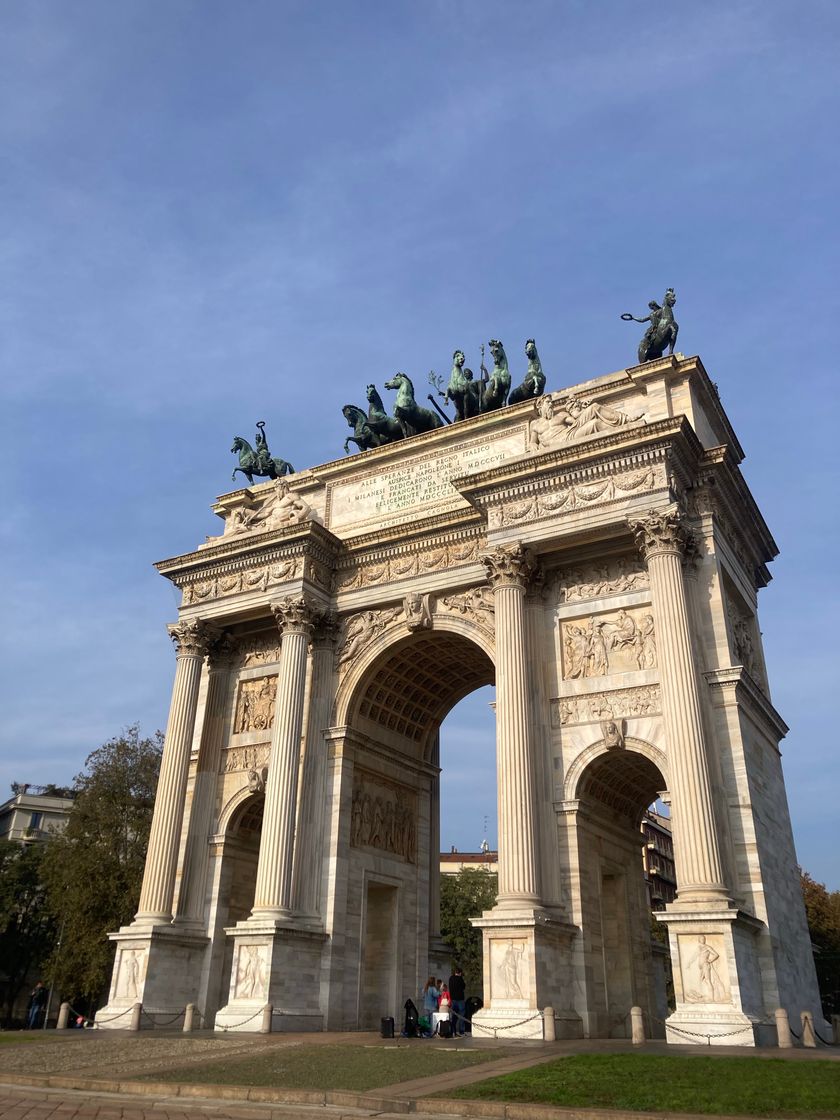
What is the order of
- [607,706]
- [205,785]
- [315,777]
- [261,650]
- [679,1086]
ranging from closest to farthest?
[679,1086]
[607,706]
[315,777]
[205,785]
[261,650]

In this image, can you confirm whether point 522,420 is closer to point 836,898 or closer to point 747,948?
point 747,948

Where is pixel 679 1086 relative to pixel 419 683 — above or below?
below

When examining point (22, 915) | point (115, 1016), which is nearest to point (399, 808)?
point (115, 1016)

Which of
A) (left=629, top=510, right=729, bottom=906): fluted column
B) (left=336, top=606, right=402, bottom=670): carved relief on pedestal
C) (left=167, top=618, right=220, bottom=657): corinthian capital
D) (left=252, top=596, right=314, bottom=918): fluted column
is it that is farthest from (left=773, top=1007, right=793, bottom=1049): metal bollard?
(left=167, top=618, right=220, bottom=657): corinthian capital

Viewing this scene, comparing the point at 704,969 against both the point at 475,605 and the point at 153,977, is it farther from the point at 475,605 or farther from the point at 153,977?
the point at 153,977

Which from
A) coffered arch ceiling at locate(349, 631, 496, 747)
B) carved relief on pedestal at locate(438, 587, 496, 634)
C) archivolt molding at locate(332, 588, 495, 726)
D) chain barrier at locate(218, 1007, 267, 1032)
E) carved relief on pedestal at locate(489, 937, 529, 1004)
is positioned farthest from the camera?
coffered arch ceiling at locate(349, 631, 496, 747)

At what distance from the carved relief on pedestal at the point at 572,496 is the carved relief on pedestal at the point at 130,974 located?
16837 millimetres

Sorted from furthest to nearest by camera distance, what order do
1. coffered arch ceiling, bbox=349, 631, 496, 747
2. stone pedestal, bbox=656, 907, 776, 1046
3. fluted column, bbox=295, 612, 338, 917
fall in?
coffered arch ceiling, bbox=349, 631, 496, 747, fluted column, bbox=295, 612, 338, 917, stone pedestal, bbox=656, 907, 776, 1046

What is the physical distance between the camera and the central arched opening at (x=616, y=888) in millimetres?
24484

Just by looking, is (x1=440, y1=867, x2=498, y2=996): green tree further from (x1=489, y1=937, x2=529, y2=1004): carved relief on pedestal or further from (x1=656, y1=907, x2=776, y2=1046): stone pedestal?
(x1=656, y1=907, x2=776, y2=1046): stone pedestal

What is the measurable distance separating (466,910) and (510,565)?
50304 mm

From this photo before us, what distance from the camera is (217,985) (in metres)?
29.1

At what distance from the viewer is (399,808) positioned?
33094mm

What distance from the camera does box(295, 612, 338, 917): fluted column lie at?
28.2m
